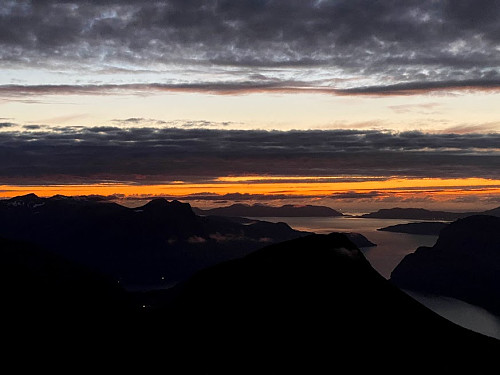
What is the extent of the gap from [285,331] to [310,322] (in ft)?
23.9

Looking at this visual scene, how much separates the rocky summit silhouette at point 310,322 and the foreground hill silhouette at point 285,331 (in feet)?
0.89

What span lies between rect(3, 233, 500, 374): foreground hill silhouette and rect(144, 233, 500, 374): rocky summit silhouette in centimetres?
27

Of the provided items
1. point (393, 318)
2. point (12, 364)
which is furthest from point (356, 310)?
point (12, 364)

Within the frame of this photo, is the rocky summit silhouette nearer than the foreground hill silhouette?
Yes

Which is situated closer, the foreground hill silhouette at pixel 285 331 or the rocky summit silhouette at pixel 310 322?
the rocky summit silhouette at pixel 310 322

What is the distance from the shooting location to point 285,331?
14750cm

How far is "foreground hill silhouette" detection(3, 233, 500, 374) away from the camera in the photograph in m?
135

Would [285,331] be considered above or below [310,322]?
below

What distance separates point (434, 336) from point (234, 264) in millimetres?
61825

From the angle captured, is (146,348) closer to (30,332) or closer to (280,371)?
(280,371)

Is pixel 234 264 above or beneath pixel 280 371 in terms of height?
above

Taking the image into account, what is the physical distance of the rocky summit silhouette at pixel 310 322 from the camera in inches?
5285

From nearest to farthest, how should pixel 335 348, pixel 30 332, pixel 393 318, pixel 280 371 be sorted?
pixel 280 371
pixel 335 348
pixel 393 318
pixel 30 332

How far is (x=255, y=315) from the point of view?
15562 cm
